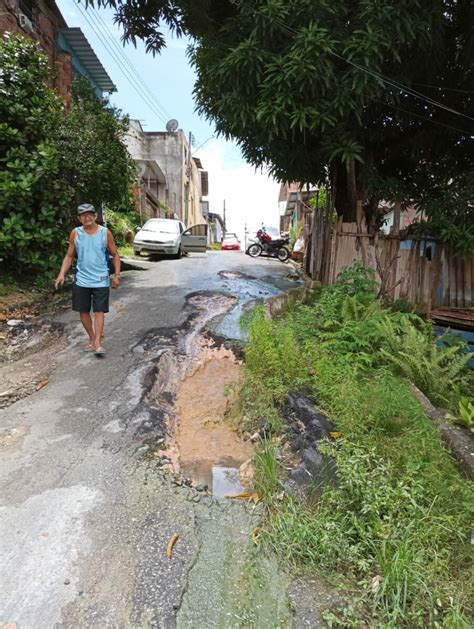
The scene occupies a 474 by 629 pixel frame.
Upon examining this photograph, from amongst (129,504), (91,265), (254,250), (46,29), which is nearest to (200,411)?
→ (129,504)

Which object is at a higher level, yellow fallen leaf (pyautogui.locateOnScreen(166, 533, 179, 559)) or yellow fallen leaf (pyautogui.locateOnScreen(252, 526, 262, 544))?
yellow fallen leaf (pyautogui.locateOnScreen(166, 533, 179, 559))

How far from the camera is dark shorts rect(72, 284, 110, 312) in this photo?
16.2 feet

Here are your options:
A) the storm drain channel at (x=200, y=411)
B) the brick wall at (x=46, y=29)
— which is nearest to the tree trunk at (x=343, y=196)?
the storm drain channel at (x=200, y=411)

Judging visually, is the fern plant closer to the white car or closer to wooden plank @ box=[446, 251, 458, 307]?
wooden plank @ box=[446, 251, 458, 307]

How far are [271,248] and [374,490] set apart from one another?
50.5 ft

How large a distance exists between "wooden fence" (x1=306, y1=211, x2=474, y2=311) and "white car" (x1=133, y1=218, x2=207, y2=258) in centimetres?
820

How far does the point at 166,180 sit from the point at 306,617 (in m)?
30.6

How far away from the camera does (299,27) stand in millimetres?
5258

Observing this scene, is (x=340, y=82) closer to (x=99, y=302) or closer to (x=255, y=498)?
(x=99, y=302)

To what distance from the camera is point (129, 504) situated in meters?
2.72

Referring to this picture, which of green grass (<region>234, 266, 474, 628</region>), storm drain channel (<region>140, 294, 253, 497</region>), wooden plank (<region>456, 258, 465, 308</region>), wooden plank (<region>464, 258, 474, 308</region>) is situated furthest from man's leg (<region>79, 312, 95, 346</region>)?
wooden plank (<region>464, 258, 474, 308</region>)

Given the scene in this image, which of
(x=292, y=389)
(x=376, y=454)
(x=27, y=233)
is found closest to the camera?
(x=376, y=454)

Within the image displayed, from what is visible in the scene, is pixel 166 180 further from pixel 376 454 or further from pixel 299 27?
pixel 376 454

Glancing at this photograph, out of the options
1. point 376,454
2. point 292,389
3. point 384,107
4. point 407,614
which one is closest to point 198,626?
point 407,614
